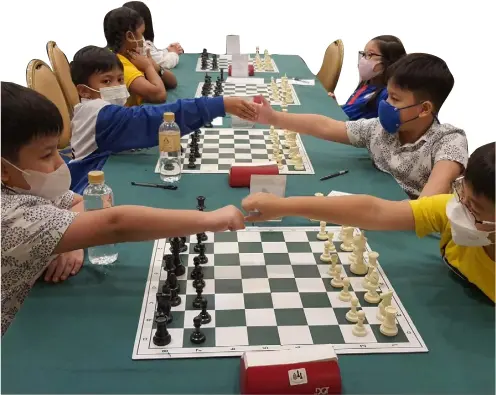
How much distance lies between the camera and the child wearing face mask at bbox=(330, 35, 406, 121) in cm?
301

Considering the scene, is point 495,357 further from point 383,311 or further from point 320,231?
point 320,231

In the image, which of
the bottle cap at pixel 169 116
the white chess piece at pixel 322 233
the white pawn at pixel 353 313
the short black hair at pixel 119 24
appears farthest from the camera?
the short black hair at pixel 119 24

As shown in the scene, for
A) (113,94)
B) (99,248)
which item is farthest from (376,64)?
(99,248)

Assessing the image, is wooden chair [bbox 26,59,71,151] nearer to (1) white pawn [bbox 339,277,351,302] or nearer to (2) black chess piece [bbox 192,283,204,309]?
(2) black chess piece [bbox 192,283,204,309]

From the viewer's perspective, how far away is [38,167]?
134 centimetres

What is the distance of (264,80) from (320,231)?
7.78 ft

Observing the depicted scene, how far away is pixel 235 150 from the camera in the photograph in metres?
2.40

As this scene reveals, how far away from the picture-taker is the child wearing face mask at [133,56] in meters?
3.04

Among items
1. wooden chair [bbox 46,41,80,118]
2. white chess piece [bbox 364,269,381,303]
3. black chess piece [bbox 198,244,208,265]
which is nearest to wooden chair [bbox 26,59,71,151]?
wooden chair [bbox 46,41,80,118]

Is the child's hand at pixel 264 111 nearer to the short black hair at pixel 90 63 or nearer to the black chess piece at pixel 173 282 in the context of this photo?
the short black hair at pixel 90 63

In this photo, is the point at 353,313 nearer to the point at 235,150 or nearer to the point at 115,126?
the point at 235,150

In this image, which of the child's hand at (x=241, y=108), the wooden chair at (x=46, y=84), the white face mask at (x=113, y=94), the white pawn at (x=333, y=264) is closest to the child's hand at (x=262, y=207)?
the white pawn at (x=333, y=264)

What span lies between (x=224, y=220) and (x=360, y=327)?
480 mm

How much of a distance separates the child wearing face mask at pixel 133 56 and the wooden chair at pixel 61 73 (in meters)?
0.39
